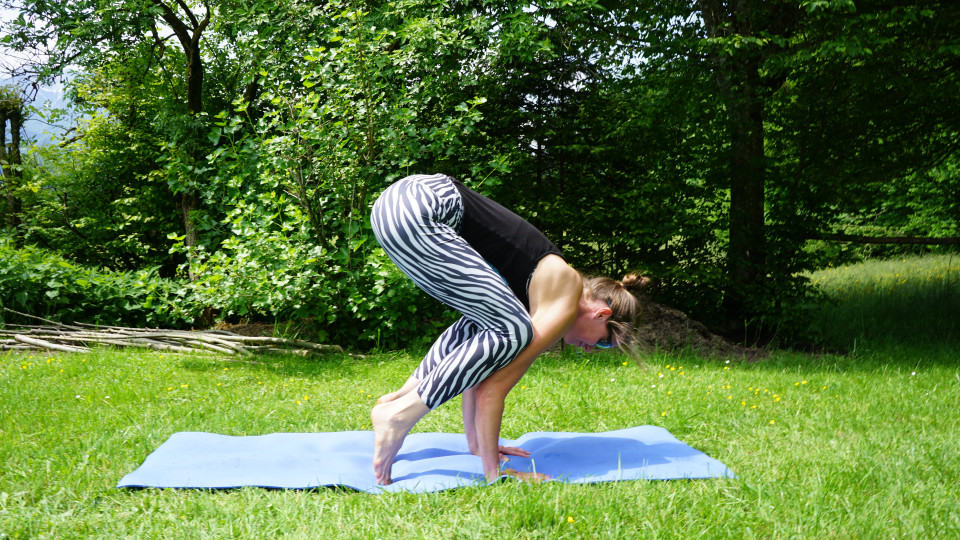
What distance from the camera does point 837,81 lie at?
682cm

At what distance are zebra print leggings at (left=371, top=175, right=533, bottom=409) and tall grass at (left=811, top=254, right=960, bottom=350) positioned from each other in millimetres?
5302

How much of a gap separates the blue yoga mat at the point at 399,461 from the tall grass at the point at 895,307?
4490 millimetres

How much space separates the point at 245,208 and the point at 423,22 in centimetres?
225

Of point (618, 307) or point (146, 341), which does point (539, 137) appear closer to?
point (146, 341)

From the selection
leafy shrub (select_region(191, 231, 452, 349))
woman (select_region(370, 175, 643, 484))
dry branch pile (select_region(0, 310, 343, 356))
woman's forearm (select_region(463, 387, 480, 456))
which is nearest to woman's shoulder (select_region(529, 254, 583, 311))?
woman (select_region(370, 175, 643, 484))

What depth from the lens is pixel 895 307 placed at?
8.30 meters

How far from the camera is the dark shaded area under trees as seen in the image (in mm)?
5691

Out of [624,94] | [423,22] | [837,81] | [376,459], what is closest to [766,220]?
[837,81]

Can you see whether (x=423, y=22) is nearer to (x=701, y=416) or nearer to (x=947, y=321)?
(x=701, y=416)

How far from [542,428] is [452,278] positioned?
1.46m

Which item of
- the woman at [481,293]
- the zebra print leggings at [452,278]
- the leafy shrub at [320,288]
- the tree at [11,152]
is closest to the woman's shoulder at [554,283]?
the woman at [481,293]

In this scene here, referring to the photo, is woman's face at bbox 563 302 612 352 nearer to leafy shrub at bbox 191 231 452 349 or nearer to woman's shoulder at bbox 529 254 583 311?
woman's shoulder at bbox 529 254 583 311

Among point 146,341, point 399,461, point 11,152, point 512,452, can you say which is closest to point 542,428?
point 512,452

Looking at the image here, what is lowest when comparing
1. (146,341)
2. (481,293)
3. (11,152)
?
(146,341)
